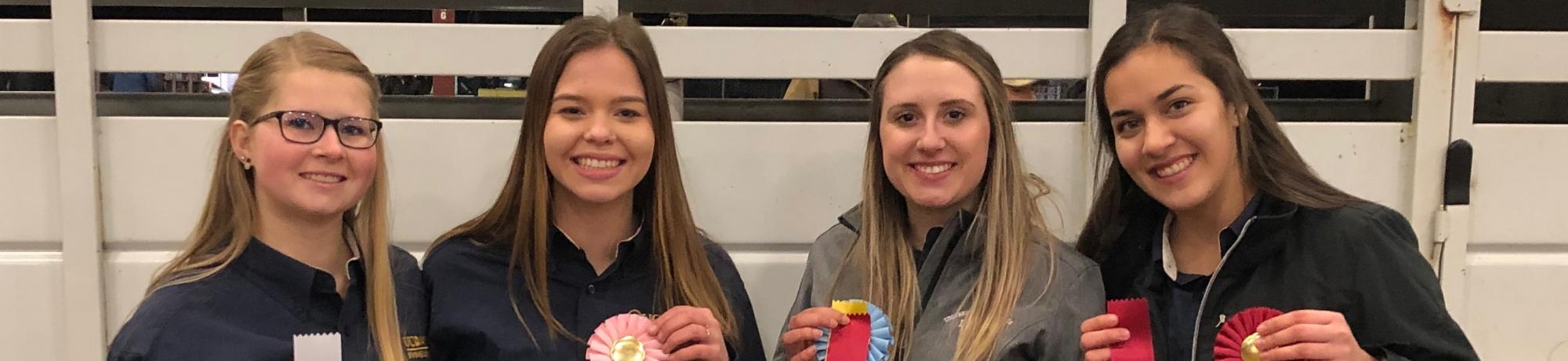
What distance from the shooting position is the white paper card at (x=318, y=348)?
130 centimetres

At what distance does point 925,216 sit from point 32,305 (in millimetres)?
1798

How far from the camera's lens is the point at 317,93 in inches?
54.0

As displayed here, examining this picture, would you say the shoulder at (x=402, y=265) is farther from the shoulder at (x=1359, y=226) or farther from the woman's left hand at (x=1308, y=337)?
the shoulder at (x=1359, y=226)

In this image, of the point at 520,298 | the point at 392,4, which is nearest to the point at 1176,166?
the point at 520,298

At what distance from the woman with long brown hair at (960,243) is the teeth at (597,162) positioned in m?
0.39

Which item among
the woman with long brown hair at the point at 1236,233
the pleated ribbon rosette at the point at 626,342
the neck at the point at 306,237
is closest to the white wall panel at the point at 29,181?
the neck at the point at 306,237

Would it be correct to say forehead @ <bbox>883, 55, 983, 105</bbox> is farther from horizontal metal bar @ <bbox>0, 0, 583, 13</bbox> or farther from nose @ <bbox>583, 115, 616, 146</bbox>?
horizontal metal bar @ <bbox>0, 0, 583, 13</bbox>

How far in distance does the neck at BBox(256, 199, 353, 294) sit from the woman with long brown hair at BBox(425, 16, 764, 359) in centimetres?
16

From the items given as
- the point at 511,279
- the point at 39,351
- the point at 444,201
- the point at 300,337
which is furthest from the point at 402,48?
the point at 39,351

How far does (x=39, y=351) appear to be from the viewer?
6.23ft

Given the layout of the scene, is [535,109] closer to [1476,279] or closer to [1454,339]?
[1454,339]

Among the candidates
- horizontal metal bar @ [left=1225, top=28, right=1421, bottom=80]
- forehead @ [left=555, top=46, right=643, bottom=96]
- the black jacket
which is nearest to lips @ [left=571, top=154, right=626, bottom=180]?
forehead @ [left=555, top=46, right=643, bottom=96]

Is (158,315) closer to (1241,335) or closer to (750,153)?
(750,153)


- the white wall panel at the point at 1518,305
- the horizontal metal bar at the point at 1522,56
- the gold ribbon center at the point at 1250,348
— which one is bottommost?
the white wall panel at the point at 1518,305
